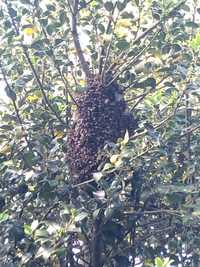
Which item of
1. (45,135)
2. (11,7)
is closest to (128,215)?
(45,135)

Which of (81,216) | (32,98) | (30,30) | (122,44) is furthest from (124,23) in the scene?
(81,216)

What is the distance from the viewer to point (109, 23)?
2.90 meters

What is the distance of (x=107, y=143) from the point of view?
8.25ft

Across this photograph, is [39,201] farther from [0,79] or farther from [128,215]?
[0,79]

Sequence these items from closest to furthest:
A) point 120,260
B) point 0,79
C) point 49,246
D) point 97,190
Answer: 1. point 49,246
2. point 97,190
3. point 120,260
4. point 0,79

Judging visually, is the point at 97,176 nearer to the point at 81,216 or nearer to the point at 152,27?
the point at 81,216

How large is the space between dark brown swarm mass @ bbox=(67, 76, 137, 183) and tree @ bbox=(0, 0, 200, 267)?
0.04m

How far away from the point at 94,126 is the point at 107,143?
6.2 inches

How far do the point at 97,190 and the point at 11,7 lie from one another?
1069 millimetres

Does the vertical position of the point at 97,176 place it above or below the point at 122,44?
below

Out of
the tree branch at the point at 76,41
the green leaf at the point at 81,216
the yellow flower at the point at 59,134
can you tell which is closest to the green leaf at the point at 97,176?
the green leaf at the point at 81,216

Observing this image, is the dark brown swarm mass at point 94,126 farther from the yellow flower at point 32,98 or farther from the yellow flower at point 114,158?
the yellow flower at point 32,98

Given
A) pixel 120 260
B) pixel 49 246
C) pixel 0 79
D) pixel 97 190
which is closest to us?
pixel 49 246

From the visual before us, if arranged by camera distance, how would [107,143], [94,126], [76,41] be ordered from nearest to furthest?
[107,143]
[94,126]
[76,41]
